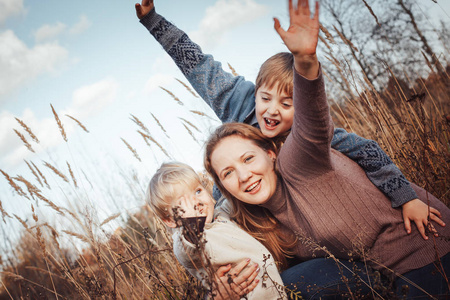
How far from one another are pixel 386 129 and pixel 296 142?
1290mm

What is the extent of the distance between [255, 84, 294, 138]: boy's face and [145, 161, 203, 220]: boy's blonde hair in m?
0.56

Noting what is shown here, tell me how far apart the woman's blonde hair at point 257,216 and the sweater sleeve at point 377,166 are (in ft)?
1.36

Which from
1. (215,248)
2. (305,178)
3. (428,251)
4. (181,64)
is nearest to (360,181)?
(305,178)

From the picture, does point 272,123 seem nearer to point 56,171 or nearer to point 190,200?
point 190,200

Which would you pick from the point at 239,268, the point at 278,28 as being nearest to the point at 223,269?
the point at 239,268

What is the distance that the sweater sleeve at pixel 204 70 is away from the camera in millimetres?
2353

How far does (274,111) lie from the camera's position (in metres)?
1.80

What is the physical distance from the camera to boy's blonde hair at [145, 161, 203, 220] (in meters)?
1.83

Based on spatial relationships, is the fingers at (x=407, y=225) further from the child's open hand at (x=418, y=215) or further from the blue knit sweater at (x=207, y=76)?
the blue knit sweater at (x=207, y=76)

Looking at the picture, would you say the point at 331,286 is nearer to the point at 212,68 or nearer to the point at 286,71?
the point at 286,71

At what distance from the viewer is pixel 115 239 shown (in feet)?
7.88

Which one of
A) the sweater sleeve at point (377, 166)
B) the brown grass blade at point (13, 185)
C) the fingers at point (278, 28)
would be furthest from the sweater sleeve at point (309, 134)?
the brown grass blade at point (13, 185)

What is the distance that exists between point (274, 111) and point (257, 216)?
67 centimetres

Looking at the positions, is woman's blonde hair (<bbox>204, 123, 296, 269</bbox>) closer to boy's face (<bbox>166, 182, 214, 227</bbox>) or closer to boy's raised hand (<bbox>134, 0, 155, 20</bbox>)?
boy's face (<bbox>166, 182, 214, 227</bbox>)
